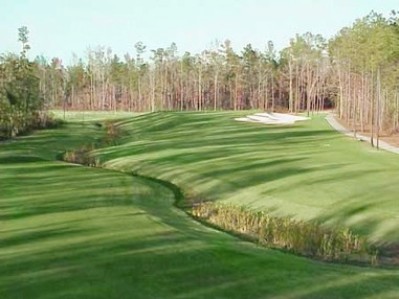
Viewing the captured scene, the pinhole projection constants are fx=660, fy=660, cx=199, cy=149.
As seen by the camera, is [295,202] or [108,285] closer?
[108,285]

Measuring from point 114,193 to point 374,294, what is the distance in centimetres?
1496

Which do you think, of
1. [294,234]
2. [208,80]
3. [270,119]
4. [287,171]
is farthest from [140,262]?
[208,80]

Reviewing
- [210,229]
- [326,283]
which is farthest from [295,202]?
[326,283]

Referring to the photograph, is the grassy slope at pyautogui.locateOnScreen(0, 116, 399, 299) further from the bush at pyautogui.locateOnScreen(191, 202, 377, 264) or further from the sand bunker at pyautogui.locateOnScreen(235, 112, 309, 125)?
the sand bunker at pyautogui.locateOnScreen(235, 112, 309, 125)

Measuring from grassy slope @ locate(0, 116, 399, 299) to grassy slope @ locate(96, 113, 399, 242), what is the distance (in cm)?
422

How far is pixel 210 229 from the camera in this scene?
60.7ft

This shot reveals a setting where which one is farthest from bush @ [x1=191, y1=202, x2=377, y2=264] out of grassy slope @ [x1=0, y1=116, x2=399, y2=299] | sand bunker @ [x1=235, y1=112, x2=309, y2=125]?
sand bunker @ [x1=235, y1=112, x2=309, y2=125]

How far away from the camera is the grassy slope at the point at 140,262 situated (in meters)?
10.7

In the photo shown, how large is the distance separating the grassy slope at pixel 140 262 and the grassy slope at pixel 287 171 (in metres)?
4.22

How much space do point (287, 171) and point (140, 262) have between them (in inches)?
677

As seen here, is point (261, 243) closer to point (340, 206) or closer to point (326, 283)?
point (340, 206)

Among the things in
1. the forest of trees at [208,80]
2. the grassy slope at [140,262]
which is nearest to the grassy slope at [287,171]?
the grassy slope at [140,262]

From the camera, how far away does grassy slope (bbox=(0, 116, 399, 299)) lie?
1073cm

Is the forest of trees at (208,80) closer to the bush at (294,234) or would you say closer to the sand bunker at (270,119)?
the sand bunker at (270,119)
